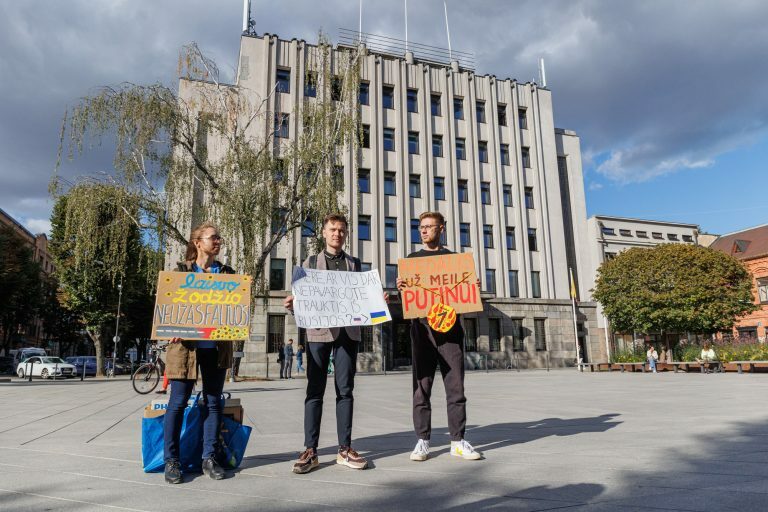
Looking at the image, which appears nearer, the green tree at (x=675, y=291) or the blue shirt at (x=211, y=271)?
the blue shirt at (x=211, y=271)

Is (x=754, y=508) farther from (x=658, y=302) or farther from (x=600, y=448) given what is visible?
(x=658, y=302)

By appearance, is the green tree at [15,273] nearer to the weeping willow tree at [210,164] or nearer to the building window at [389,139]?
the weeping willow tree at [210,164]

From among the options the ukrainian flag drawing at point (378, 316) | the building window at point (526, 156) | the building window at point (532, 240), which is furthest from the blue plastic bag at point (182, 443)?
the building window at point (526, 156)

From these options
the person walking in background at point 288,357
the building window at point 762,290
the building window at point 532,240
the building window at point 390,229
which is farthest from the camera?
the building window at point 762,290

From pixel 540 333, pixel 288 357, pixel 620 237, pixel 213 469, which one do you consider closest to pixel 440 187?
pixel 540 333

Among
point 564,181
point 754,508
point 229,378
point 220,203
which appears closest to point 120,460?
point 754,508

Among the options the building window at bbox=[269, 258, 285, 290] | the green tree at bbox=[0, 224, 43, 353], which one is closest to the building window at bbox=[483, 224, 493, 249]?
the building window at bbox=[269, 258, 285, 290]

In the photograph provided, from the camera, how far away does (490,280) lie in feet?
110

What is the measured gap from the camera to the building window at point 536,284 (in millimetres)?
34562

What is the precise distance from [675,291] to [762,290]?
27001mm

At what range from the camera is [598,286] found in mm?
32156

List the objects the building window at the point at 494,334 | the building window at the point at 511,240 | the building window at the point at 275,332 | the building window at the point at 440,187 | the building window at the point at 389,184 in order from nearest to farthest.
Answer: the building window at the point at 275,332
the building window at the point at 494,334
the building window at the point at 389,184
the building window at the point at 440,187
the building window at the point at 511,240

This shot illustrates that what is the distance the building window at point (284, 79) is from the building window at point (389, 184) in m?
8.08

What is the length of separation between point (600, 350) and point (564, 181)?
1325 centimetres
